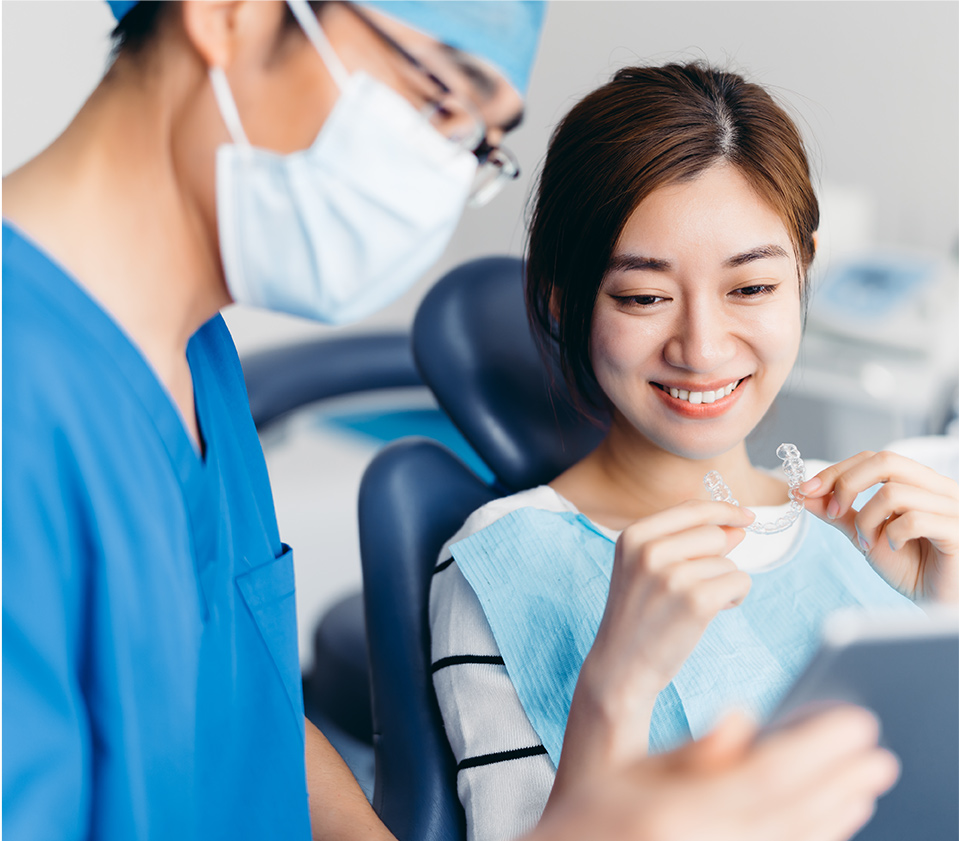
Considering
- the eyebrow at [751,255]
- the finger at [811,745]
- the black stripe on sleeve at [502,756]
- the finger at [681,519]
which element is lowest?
the black stripe on sleeve at [502,756]

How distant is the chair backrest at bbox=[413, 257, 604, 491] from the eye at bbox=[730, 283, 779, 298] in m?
0.34

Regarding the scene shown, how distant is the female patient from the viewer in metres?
0.93

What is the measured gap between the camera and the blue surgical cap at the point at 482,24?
552 mm

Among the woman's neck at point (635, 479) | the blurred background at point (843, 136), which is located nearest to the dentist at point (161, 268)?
the woman's neck at point (635, 479)

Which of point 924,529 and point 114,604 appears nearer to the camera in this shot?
point 114,604

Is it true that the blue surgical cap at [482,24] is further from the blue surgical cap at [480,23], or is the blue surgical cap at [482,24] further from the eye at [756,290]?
the eye at [756,290]

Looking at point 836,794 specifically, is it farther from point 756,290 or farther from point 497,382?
point 497,382

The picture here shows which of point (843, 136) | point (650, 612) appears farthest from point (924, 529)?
point (843, 136)

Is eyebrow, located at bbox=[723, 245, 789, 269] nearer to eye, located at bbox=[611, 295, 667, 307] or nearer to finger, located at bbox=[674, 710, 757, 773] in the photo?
eye, located at bbox=[611, 295, 667, 307]

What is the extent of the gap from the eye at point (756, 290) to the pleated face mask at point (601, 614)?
1.09ft

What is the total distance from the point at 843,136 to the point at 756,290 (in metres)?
1.45

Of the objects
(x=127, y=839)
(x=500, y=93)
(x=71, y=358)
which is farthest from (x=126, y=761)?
(x=500, y=93)

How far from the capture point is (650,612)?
69 centimetres

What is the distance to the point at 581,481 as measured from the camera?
1183 millimetres
